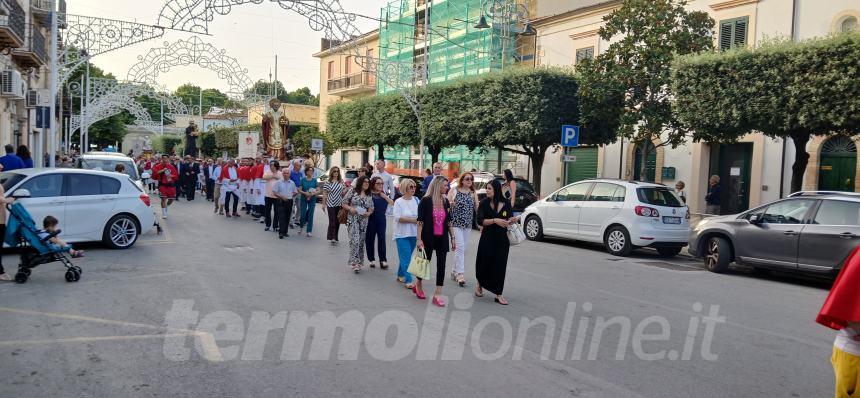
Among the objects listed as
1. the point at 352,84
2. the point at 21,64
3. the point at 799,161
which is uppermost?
the point at 352,84

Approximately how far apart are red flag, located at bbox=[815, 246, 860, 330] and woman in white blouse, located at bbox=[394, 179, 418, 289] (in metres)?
6.28

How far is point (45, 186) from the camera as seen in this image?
11312mm

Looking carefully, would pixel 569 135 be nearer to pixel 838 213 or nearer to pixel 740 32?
pixel 740 32

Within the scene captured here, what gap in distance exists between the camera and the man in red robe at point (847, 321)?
3.14 m

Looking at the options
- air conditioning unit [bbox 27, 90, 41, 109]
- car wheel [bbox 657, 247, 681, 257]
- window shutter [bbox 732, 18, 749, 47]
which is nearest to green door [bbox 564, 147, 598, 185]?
window shutter [bbox 732, 18, 749, 47]

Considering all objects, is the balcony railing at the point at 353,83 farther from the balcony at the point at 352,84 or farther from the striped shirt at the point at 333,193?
the striped shirt at the point at 333,193

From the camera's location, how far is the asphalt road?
17.0 ft

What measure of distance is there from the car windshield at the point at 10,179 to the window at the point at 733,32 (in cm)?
2063

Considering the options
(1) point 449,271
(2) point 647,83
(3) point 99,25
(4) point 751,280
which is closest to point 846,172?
(2) point 647,83

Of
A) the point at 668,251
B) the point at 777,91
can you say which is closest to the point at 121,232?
the point at 668,251

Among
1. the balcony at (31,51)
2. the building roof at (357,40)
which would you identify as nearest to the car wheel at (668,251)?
the building roof at (357,40)

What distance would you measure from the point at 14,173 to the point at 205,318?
645 cm

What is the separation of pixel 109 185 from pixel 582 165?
21689 mm

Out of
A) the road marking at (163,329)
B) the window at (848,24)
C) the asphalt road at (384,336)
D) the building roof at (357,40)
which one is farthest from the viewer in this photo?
the building roof at (357,40)
